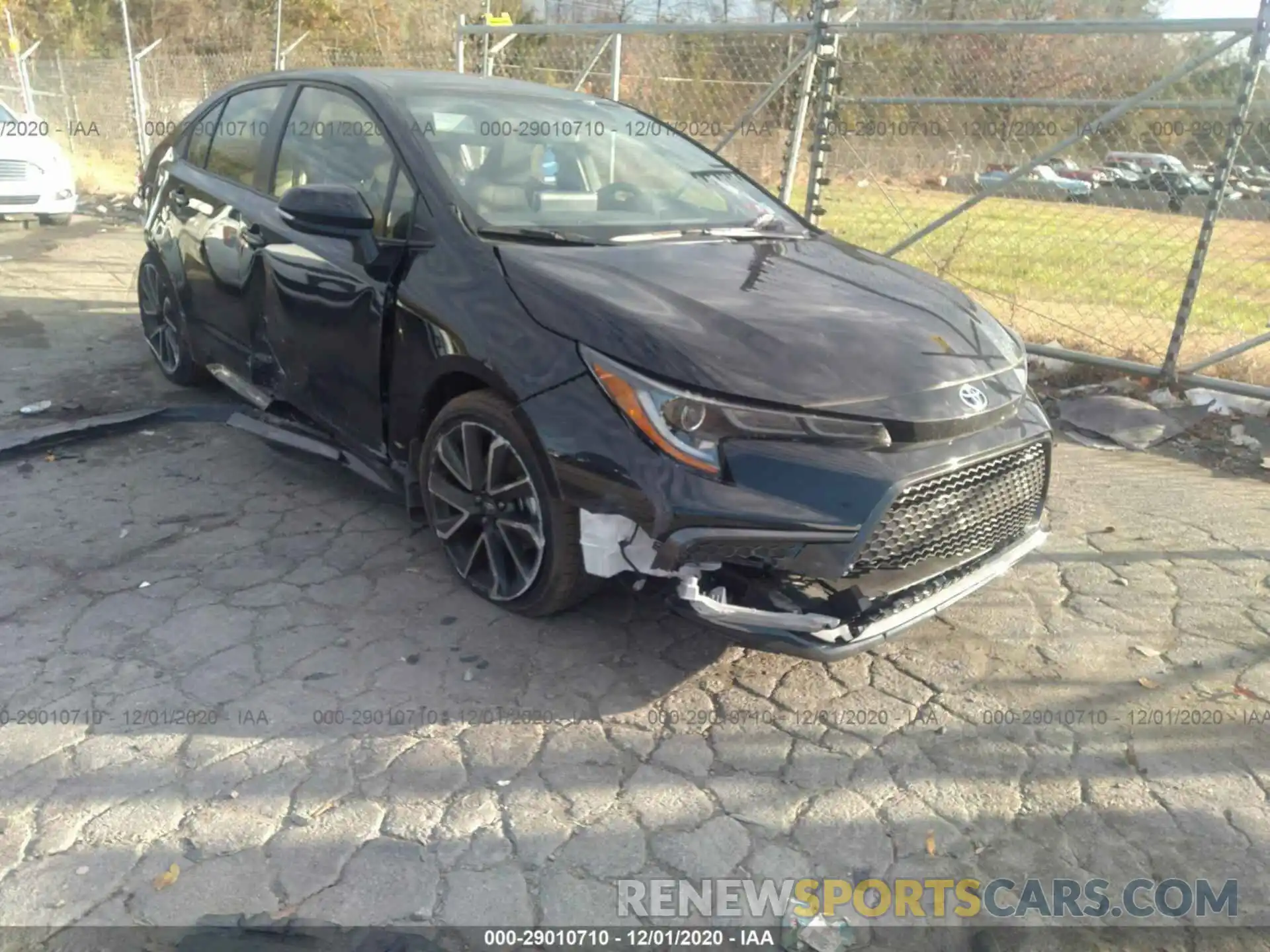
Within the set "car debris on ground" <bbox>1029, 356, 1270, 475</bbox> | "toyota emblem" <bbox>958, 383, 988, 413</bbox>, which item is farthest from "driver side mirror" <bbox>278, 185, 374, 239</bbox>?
"car debris on ground" <bbox>1029, 356, 1270, 475</bbox>

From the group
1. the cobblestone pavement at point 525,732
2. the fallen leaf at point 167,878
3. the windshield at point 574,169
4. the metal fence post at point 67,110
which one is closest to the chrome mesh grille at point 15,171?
the metal fence post at point 67,110

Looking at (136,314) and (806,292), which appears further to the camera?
(136,314)

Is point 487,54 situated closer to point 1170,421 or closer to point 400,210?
point 400,210

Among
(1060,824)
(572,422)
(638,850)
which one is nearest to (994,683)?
(1060,824)

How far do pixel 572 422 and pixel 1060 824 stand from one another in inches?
65.3

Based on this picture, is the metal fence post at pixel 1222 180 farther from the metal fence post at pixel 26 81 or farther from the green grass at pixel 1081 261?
the metal fence post at pixel 26 81

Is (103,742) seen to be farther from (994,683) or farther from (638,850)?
(994,683)

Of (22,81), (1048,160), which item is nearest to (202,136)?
(1048,160)

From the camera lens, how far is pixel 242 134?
443cm

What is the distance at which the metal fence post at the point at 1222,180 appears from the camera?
512 centimetres

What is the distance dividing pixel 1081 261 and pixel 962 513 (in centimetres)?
592

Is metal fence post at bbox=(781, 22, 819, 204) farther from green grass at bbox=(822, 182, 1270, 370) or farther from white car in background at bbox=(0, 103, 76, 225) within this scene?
white car in background at bbox=(0, 103, 76, 225)

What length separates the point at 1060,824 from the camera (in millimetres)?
2477

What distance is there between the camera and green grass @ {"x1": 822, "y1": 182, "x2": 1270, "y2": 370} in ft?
21.1
